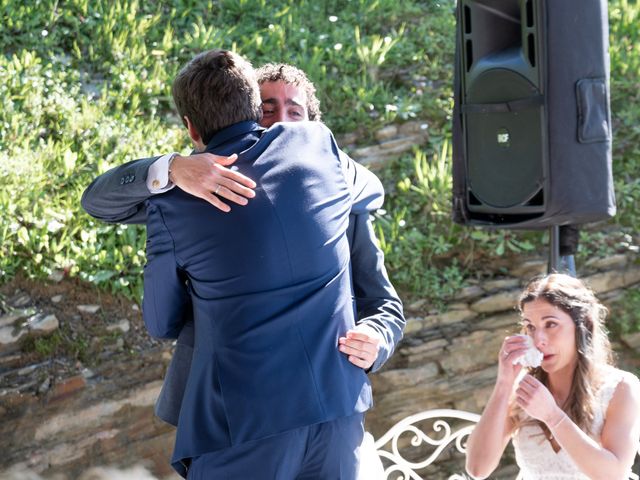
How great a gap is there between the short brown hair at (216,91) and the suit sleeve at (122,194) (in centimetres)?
15

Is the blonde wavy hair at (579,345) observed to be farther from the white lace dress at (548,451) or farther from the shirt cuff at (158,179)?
the shirt cuff at (158,179)

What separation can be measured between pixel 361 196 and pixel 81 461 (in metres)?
2.56

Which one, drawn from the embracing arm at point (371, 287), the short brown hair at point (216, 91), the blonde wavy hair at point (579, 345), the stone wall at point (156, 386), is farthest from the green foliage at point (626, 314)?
the short brown hair at point (216, 91)

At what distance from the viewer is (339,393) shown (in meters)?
2.10

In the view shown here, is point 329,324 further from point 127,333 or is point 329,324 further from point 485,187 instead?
point 127,333

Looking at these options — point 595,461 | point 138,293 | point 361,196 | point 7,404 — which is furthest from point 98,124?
point 595,461

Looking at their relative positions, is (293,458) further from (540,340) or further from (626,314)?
(626,314)

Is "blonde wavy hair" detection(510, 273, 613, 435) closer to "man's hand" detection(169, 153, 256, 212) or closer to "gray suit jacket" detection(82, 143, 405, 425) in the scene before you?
"gray suit jacket" detection(82, 143, 405, 425)

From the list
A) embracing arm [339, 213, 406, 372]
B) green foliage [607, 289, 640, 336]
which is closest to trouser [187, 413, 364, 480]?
embracing arm [339, 213, 406, 372]

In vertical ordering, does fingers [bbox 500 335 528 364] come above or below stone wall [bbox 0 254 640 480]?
above

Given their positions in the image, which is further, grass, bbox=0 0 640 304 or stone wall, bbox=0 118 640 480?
grass, bbox=0 0 640 304

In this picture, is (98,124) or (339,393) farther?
(98,124)

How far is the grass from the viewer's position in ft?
15.8

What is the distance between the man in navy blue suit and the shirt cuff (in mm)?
20
